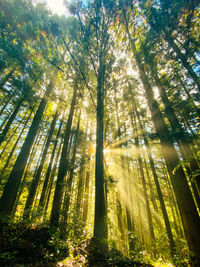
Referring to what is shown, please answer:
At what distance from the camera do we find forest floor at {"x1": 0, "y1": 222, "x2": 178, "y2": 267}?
2668mm

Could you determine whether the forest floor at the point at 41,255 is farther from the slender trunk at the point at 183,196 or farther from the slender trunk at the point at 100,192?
the slender trunk at the point at 183,196

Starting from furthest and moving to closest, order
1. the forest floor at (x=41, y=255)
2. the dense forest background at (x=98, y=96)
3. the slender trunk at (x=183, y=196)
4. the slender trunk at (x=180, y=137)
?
the slender trunk at (x=180, y=137) < the dense forest background at (x=98, y=96) < the slender trunk at (x=183, y=196) < the forest floor at (x=41, y=255)

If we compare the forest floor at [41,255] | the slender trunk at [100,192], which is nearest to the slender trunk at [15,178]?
the forest floor at [41,255]

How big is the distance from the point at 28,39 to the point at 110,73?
5.35 metres

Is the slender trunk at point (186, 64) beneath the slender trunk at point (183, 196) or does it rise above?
above

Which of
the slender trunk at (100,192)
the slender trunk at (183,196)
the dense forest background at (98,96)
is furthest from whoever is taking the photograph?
the slender trunk at (100,192)

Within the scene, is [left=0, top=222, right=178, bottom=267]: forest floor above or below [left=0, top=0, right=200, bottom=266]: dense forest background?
below

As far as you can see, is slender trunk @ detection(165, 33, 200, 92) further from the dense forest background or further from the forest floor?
the forest floor

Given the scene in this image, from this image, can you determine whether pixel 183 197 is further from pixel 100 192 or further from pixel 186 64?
pixel 186 64

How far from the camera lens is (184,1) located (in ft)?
16.0

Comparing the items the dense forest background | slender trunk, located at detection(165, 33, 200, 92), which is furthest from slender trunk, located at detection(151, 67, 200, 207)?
slender trunk, located at detection(165, 33, 200, 92)

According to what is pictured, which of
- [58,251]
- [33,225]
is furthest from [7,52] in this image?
[58,251]

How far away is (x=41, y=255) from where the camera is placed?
3133mm

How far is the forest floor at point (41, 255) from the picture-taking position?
2.67m
